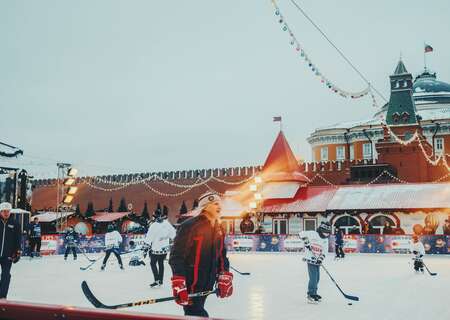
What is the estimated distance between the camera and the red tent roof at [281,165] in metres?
39.2

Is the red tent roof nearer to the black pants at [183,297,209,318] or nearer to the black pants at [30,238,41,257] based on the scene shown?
the black pants at [30,238,41,257]

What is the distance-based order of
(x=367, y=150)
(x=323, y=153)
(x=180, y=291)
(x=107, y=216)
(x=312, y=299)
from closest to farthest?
1. (x=180, y=291)
2. (x=312, y=299)
3. (x=107, y=216)
4. (x=367, y=150)
5. (x=323, y=153)

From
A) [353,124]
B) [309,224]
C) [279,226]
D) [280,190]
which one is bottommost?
[279,226]

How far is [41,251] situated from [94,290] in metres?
14.5

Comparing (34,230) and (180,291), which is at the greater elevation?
(180,291)

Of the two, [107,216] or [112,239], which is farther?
[107,216]

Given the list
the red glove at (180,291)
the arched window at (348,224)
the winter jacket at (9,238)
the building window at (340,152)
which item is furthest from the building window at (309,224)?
the building window at (340,152)

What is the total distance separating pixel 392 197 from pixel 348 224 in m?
3.16

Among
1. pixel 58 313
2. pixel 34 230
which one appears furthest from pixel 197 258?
pixel 34 230

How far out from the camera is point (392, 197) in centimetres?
3312

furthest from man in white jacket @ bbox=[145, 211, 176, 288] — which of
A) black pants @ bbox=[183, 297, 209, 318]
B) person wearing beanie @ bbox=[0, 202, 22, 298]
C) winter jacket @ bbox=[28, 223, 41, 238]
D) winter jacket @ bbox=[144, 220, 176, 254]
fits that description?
winter jacket @ bbox=[28, 223, 41, 238]

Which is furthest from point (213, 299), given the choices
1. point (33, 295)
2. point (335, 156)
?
point (335, 156)

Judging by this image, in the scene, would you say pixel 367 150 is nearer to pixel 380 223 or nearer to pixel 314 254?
pixel 380 223

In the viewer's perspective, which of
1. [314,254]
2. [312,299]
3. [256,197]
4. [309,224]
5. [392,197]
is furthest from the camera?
[309,224]
